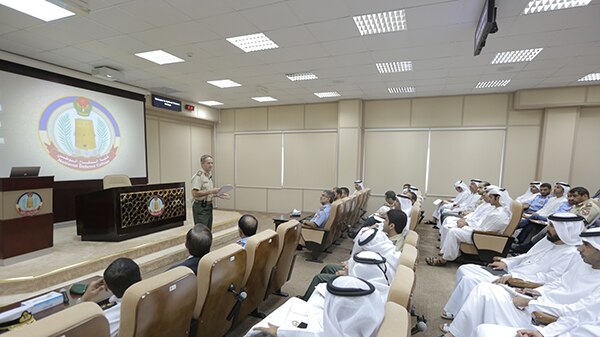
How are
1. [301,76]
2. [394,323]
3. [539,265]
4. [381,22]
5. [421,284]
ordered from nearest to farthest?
1. [394,323]
2. [539,265]
3. [381,22]
4. [421,284]
5. [301,76]

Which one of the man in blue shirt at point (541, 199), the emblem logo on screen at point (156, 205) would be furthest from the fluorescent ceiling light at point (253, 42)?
the man in blue shirt at point (541, 199)

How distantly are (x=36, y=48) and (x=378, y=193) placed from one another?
756 cm

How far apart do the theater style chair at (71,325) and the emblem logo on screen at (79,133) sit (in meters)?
5.18

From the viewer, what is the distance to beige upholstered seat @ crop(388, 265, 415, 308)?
1328 millimetres

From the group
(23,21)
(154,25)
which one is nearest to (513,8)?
(154,25)

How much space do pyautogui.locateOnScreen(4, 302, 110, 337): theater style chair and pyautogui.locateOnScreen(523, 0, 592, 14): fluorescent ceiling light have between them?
422 centimetres

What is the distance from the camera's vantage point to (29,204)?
122 inches

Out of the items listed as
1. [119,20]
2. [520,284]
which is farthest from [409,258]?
[119,20]

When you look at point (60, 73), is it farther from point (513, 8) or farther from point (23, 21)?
point (513, 8)

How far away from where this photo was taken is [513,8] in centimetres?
278

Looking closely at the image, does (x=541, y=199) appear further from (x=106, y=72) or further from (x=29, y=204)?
(x=106, y=72)

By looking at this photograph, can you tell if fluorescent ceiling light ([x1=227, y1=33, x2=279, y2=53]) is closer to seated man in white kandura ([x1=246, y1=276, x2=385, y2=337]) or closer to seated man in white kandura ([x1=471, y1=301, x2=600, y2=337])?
seated man in white kandura ([x1=246, y1=276, x2=385, y2=337])

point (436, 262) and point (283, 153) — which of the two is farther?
point (283, 153)

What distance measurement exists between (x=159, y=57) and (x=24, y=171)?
8.07 feet
